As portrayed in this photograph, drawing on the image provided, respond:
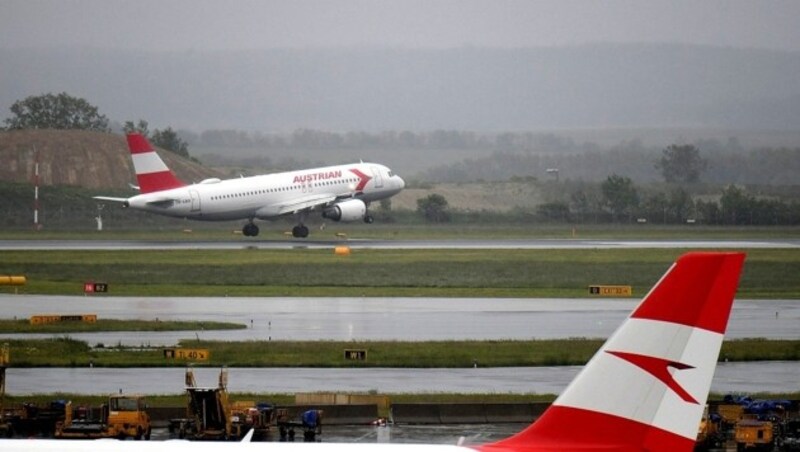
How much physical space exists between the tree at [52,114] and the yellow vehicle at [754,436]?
159015 millimetres

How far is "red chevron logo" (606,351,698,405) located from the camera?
15719 millimetres

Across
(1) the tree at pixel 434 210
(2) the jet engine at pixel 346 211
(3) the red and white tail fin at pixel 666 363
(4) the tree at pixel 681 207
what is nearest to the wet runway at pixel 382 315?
(3) the red and white tail fin at pixel 666 363

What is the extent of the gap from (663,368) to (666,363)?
67mm

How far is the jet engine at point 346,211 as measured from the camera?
10406cm

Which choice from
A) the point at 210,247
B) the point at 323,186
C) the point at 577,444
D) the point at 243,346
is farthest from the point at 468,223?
the point at 577,444

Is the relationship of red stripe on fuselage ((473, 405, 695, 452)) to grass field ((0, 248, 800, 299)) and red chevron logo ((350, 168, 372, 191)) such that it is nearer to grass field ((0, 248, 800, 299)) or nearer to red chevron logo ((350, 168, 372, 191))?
grass field ((0, 248, 800, 299))

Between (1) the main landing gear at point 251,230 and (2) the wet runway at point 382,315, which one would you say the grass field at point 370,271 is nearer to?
(2) the wet runway at point 382,315

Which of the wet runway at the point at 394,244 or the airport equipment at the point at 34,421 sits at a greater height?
the wet runway at the point at 394,244

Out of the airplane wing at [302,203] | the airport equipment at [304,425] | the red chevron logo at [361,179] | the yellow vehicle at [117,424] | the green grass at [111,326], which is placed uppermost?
the red chevron logo at [361,179]

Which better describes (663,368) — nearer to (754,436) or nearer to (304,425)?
(754,436)

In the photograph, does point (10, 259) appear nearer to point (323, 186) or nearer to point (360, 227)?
point (323, 186)

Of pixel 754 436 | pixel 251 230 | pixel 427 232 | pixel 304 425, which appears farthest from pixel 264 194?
pixel 754 436

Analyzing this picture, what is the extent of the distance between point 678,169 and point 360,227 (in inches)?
2453

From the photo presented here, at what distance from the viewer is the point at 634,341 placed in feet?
52.1
